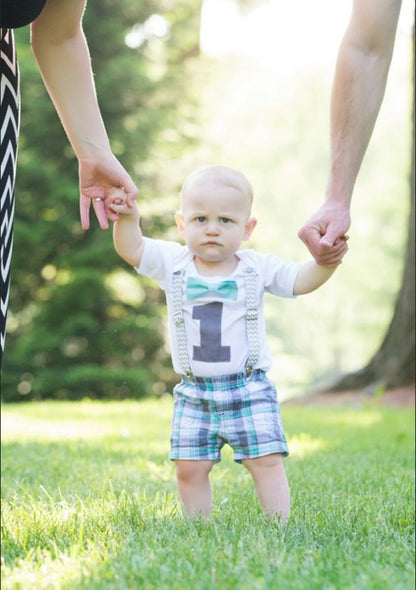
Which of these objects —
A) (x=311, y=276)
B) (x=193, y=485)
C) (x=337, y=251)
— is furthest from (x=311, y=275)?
(x=193, y=485)

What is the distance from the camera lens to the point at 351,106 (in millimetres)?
2854

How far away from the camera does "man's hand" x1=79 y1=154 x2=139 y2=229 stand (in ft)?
9.07

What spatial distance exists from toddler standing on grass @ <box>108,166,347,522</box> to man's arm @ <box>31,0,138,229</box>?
142 mm

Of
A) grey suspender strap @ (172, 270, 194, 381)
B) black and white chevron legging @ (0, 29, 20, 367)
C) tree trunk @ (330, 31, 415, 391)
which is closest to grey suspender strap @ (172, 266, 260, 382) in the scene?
grey suspender strap @ (172, 270, 194, 381)

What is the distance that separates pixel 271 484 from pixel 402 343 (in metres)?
6.26

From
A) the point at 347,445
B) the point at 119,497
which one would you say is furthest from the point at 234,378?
the point at 347,445

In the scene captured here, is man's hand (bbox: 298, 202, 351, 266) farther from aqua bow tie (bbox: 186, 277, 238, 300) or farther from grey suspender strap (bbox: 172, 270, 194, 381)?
grey suspender strap (bbox: 172, 270, 194, 381)

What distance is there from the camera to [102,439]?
19.5ft

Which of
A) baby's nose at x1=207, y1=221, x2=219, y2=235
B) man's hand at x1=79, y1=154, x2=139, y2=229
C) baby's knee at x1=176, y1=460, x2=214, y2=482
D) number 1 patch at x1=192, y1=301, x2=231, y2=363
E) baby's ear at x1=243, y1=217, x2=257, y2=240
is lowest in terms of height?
baby's knee at x1=176, y1=460, x2=214, y2=482

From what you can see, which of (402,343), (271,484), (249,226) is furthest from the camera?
(402,343)

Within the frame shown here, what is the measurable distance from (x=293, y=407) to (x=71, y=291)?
4.73 m

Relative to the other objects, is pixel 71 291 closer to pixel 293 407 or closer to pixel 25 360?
pixel 25 360

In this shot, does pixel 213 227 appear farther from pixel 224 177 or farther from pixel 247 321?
pixel 247 321

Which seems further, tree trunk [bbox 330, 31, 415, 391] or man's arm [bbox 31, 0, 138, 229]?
tree trunk [bbox 330, 31, 415, 391]
